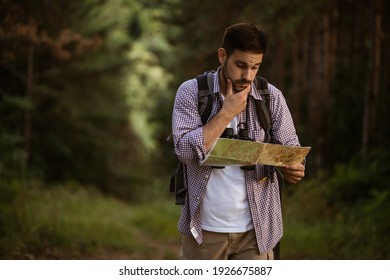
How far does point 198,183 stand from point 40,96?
1887cm

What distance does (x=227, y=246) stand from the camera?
13.1ft

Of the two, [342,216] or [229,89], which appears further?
[342,216]

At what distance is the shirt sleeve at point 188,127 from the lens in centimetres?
373

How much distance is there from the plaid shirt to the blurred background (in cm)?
385

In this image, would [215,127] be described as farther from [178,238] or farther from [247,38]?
[178,238]

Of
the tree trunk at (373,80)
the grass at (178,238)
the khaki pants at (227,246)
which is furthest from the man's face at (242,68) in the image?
the tree trunk at (373,80)

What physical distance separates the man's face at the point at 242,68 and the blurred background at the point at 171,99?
4.24 meters

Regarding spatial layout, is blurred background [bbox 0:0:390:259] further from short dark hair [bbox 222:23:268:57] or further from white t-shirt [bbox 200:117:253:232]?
short dark hair [bbox 222:23:268:57]

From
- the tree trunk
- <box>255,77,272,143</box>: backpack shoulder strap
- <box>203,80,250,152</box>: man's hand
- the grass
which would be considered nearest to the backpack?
<box>255,77,272,143</box>: backpack shoulder strap

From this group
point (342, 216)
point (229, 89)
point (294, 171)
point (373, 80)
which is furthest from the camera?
point (373, 80)

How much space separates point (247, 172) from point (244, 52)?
72 cm

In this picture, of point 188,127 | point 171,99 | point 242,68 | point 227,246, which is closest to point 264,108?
point 242,68

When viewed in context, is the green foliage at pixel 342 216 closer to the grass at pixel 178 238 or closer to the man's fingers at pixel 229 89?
the grass at pixel 178 238
